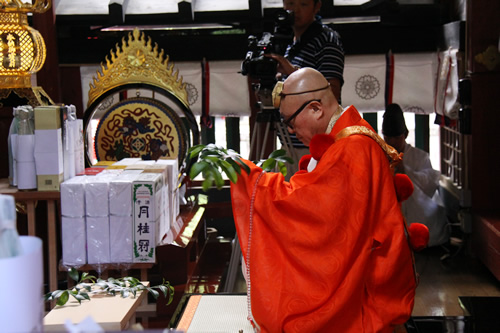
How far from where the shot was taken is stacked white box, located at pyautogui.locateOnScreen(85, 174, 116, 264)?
319 cm

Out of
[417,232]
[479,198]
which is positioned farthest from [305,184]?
[479,198]

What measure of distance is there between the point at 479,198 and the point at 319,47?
6.57 ft

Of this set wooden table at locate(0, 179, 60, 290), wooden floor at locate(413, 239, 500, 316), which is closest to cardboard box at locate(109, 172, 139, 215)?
wooden table at locate(0, 179, 60, 290)

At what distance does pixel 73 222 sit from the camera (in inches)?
127

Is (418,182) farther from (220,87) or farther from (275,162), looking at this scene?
(275,162)

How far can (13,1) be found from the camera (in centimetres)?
351

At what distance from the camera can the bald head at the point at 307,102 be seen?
7.81 feet

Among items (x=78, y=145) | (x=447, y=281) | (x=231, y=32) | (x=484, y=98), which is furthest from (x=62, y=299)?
(x=231, y=32)

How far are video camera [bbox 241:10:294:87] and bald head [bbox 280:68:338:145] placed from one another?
0.85 metres

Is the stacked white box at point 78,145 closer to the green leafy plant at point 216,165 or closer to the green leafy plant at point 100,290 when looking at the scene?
the green leafy plant at point 100,290

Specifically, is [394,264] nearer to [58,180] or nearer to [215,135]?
[58,180]

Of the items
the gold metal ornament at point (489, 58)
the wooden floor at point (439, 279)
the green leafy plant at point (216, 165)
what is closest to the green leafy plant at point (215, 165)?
the green leafy plant at point (216, 165)

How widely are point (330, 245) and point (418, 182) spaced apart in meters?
3.18

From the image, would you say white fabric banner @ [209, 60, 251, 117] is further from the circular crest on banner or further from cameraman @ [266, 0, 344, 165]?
cameraman @ [266, 0, 344, 165]
